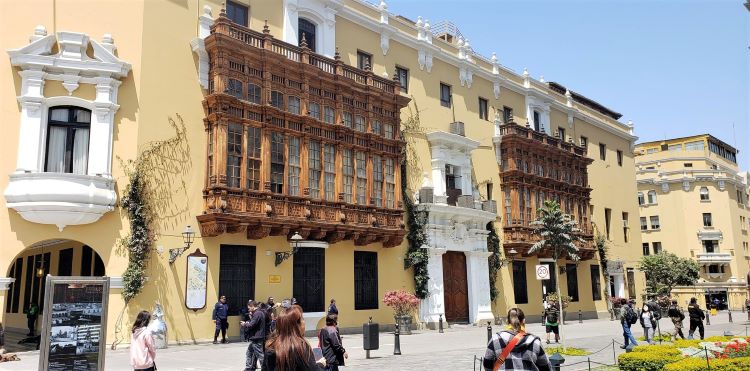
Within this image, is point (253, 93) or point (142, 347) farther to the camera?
point (253, 93)

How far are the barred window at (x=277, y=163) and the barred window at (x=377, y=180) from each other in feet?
15.8

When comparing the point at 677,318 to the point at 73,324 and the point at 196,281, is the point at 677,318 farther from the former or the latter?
the point at 73,324

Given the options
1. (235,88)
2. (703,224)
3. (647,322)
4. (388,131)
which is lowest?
(647,322)

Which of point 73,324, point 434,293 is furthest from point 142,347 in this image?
point 434,293

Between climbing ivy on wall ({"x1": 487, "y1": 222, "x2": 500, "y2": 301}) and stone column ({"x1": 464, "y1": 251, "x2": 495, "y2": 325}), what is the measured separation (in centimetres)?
76

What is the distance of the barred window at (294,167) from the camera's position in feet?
77.8

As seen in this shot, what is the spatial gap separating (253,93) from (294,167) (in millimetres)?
3144

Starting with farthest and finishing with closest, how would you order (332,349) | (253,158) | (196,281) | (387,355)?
(253,158) → (196,281) → (387,355) → (332,349)

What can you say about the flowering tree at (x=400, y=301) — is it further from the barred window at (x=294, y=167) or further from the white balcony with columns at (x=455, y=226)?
the barred window at (x=294, y=167)

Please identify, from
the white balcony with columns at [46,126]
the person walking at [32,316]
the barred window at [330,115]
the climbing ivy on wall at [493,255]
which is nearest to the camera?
the white balcony with columns at [46,126]

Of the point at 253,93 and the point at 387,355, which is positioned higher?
the point at 253,93

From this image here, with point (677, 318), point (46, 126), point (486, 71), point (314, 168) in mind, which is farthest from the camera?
point (486, 71)

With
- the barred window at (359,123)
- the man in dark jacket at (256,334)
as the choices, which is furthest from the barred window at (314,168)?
the man in dark jacket at (256,334)

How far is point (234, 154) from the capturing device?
21969 millimetres
